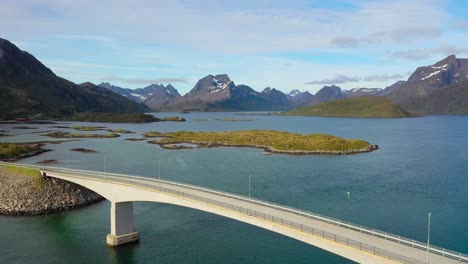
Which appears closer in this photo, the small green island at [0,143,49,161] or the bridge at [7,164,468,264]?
the bridge at [7,164,468,264]

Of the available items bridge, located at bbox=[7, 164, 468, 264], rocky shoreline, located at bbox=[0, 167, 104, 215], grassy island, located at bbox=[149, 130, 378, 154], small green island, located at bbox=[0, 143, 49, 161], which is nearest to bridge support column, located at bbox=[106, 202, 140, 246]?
bridge, located at bbox=[7, 164, 468, 264]

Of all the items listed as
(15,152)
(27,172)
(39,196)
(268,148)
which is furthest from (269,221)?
(15,152)

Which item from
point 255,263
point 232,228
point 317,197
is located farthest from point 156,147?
point 255,263

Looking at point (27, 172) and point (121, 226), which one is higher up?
point (27, 172)

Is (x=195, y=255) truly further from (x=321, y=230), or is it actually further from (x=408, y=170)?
(x=408, y=170)

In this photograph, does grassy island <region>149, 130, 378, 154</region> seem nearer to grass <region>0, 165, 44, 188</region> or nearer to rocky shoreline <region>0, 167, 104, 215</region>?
grass <region>0, 165, 44, 188</region>

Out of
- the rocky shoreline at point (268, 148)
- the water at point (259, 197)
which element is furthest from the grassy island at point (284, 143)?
the water at point (259, 197)

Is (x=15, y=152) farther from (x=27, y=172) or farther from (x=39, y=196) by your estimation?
(x=39, y=196)
